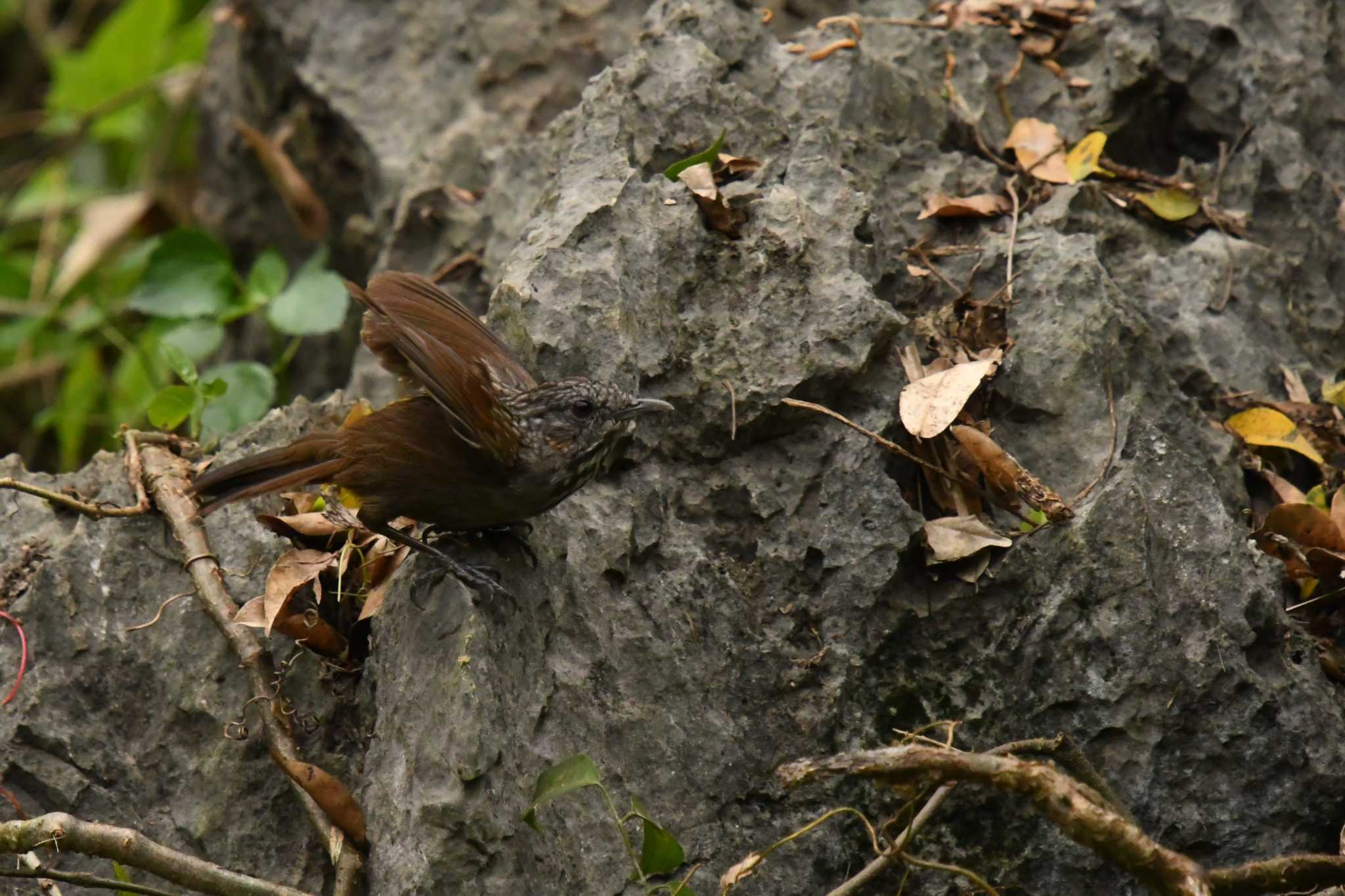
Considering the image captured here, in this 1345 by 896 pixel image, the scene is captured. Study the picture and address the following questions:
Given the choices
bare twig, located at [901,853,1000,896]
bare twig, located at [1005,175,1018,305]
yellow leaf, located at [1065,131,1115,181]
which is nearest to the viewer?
bare twig, located at [901,853,1000,896]

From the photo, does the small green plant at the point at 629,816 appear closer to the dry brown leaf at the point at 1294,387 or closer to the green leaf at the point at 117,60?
the dry brown leaf at the point at 1294,387

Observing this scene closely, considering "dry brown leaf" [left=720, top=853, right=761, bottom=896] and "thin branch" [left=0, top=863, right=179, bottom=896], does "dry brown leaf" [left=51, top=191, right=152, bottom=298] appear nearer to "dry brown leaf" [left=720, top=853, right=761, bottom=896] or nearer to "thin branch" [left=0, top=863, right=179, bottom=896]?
"thin branch" [left=0, top=863, right=179, bottom=896]

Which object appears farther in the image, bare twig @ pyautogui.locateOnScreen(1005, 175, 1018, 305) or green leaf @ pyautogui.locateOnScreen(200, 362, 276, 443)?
green leaf @ pyautogui.locateOnScreen(200, 362, 276, 443)

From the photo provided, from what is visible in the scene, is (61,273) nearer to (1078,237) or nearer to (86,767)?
(86,767)

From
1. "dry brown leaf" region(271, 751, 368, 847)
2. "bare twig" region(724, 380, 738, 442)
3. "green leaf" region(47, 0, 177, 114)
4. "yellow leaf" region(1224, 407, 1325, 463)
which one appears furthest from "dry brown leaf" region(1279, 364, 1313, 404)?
"green leaf" region(47, 0, 177, 114)

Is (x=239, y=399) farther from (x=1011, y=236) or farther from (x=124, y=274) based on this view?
(x=1011, y=236)

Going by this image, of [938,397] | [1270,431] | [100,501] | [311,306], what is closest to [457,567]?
[100,501]

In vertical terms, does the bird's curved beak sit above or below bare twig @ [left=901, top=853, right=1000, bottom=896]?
above
